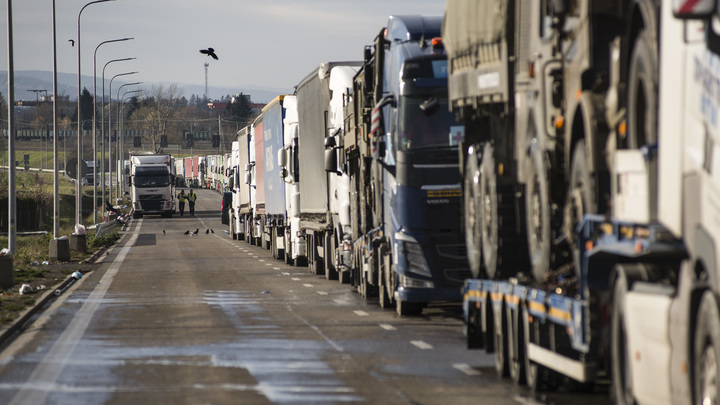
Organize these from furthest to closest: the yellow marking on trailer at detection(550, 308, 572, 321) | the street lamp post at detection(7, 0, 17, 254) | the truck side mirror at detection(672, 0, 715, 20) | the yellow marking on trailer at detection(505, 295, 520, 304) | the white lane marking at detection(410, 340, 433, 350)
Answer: the street lamp post at detection(7, 0, 17, 254) < the white lane marking at detection(410, 340, 433, 350) < the yellow marking on trailer at detection(505, 295, 520, 304) < the yellow marking on trailer at detection(550, 308, 572, 321) < the truck side mirror at detection(672, 0, 715, 20)

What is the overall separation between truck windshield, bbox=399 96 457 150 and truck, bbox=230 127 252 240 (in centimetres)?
2936

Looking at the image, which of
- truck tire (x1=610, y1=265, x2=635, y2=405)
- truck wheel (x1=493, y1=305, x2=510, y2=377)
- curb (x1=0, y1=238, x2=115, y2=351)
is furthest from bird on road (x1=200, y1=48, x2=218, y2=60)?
truck tire (x1=610, y1=265, x2=635, y2=405)

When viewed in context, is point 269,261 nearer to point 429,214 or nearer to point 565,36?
point 429,214

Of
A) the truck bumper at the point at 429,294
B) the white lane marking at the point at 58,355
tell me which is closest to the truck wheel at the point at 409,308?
the truck bumper at the point at 429,294

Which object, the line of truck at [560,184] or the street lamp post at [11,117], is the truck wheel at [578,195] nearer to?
the line of truck at [560,184]

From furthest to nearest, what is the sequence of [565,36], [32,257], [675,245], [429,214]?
[32,257] < [429,214] < [565,36] < [675,245]

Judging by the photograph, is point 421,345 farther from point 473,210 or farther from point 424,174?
point 424,174

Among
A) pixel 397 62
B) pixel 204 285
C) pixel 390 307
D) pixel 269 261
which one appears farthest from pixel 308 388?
pixel 269 261

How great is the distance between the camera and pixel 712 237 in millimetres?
6262

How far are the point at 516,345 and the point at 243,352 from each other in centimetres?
402

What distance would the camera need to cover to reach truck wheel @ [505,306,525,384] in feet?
35.9

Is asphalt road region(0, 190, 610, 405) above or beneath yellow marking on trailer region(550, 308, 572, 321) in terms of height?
beneath

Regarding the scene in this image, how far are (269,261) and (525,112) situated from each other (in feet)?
88.0

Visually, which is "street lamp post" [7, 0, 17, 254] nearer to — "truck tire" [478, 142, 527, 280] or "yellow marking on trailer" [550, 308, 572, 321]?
"truck tire" [478, 142, 527, 280]
